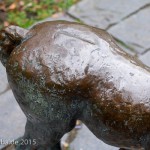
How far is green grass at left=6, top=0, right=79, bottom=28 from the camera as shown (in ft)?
12.6

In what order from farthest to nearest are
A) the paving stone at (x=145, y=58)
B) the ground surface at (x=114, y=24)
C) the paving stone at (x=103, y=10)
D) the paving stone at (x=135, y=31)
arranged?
the paving stone at (x=103, y=10)
the paving stone at (x=135, y=31)
the paving stone at (x=145, y=58)
the ground surface at (x=114, y=24)

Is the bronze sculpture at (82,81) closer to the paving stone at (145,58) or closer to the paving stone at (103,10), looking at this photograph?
the paving stone at (145,58)

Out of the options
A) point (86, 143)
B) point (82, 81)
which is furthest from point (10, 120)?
point (82, 81)

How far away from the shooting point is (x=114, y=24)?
3734mm

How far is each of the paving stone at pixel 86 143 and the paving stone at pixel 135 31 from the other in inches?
42.4

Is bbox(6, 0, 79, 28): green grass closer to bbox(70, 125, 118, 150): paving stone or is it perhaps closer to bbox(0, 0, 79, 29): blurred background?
bbox(0, 0, 79, 29): blurred background

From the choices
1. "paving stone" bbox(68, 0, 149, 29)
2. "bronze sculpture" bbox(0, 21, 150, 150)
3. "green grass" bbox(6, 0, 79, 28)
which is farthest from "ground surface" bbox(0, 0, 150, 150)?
"bronze sculpture" bbox(0, 21, 150, 150)

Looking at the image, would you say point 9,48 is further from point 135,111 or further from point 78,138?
point 78,138

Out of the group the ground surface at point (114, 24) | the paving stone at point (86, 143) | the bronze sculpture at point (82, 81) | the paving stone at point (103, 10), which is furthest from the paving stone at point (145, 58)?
the bronze sculpture at point (82, 81)

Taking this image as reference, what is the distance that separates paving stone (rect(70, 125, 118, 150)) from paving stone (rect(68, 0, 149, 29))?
1.27 metres

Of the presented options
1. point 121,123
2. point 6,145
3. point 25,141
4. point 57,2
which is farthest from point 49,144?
point 57,2

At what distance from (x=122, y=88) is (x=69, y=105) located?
27cm

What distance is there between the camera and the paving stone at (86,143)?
2728 millimetres

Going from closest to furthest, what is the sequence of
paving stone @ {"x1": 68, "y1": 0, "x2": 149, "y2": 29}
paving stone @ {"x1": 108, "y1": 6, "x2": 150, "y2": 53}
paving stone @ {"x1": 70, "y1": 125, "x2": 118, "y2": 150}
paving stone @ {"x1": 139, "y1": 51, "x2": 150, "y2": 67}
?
paving stone @ {"x1": 70, "y1": 125, "x2": 118, "y2": 150} → paving stone @ {"x1": 139, "y1": 51, "x2": 150, "y2": 67} → paving stone @ {"x1": 108, "y1": 6, "x2": 150, "y2": 53} → paving stone @ {"x1": 68, "y1": 0, "x2": 149, "y2": 29}
